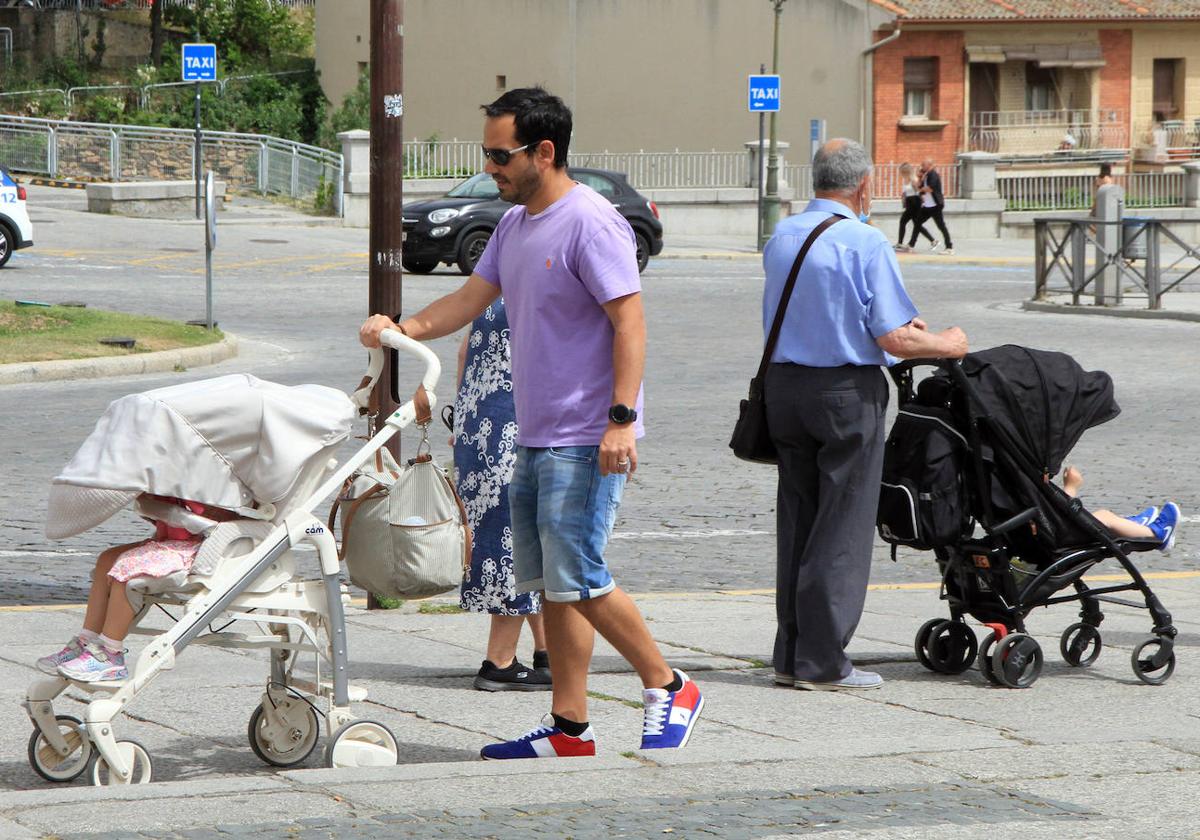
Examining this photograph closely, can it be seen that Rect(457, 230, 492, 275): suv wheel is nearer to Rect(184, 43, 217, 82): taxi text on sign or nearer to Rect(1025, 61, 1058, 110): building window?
Rect(184, 43, 217, 82): taxi text on sign

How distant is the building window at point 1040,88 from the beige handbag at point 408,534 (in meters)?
48.4

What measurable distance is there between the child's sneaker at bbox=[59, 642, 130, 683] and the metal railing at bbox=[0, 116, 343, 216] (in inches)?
1356

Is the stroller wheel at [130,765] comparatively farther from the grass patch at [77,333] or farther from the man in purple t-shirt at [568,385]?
the grass patch at [77,333]

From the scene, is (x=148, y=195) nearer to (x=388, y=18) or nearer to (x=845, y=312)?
(x=388, y=18)

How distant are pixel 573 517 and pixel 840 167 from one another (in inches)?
74.1

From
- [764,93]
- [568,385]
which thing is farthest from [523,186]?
[764,93]

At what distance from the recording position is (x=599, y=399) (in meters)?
5.25

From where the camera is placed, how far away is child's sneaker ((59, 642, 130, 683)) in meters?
5.05

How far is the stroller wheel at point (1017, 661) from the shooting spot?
21.3 ft

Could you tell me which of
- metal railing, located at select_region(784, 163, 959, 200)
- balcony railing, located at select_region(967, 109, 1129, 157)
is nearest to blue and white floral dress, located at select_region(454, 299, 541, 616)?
metal railing, located at select_region(784, 163, 959, 200)

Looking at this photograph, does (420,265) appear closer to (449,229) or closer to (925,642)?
(449,229)

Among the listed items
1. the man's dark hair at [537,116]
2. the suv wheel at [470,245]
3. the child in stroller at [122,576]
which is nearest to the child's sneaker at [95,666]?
the child in stroller at [122,576]

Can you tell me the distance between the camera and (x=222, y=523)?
518 centimetres

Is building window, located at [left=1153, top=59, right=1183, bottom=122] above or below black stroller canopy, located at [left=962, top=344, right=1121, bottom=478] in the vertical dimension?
above
